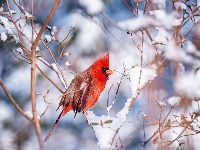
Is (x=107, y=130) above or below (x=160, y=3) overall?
below

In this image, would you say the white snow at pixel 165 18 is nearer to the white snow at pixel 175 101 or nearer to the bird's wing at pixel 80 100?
the white snow at pixel 175 101

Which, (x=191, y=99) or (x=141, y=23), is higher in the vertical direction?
(x=141, y=23)

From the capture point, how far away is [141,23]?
1547 millimetres

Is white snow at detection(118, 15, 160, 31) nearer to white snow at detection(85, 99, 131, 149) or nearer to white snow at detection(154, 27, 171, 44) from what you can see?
white snow at detection(154, 27, 171, 44)

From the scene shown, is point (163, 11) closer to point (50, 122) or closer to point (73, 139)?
point (50, 122)

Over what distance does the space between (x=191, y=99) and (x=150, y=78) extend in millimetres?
192

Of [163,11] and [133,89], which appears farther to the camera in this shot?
[163,11]

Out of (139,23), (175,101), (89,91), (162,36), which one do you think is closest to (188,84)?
(175,101)

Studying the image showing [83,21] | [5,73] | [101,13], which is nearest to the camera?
[101,13]

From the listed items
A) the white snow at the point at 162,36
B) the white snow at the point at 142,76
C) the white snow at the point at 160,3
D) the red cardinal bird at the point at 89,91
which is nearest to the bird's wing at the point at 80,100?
the red cardinal bird at the point at 89,91

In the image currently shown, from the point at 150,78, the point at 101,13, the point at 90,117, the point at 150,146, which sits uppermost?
the point at 101,13

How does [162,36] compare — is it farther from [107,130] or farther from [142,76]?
[107,130]

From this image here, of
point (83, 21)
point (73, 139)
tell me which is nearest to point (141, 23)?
point (83, 21)

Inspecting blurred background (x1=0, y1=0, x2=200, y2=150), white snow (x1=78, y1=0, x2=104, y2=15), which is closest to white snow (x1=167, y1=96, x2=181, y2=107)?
blurred background (x1=0, y1=0, x2=200, y2=150)
